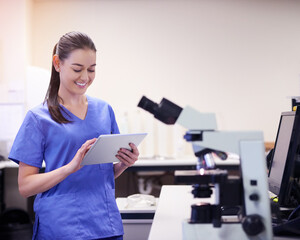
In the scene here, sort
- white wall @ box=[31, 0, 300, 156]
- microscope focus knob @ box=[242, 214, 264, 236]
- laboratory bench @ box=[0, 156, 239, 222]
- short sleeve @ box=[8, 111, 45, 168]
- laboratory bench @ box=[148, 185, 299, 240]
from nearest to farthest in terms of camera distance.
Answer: microscope focus knob @ box=[242, 214, 264, 236] → laboratory bench @ box=[148, 185, 299, 240] → short sleeve @ box=[8, 111, 45, 168] → laboratory bench @ box=[0, 156, 239, 222] → white wall @ box=[31, 0, 300, 156]

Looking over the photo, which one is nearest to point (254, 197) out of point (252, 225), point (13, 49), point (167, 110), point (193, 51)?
point (252, 225)

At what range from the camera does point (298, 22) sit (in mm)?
4223

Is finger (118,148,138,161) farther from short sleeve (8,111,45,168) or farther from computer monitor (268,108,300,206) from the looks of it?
computer monitor (268,108,300,206)

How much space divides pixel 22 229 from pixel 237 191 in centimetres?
293

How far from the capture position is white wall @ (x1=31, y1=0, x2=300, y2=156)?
4.23m

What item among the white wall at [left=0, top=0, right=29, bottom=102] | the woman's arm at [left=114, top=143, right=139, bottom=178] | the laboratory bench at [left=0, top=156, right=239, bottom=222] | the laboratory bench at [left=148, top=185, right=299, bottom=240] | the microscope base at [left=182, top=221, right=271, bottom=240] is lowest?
the laboratory bench at [left=0, top=156, right=239, bottom=222]

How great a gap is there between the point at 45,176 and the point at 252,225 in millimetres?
701

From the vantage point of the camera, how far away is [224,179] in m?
0.94

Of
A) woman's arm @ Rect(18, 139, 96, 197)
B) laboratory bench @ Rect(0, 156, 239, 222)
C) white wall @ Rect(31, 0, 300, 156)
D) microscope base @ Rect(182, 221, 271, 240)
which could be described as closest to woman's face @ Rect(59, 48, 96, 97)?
woman's arm @ Rect(18, 139, 96, 197)

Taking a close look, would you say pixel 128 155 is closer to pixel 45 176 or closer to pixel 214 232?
pixel 45 176

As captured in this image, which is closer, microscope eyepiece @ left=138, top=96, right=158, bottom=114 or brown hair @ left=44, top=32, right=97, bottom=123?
microscope eyepiece @ left=138, top=96, right=158, bottom=114

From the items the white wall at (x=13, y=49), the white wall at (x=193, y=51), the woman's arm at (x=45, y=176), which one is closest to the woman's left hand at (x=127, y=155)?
the woman's arm at (x=45, y=176)

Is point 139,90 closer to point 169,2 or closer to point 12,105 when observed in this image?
point 169,2

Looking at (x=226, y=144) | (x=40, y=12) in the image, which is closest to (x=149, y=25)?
(x=40, y=12)
